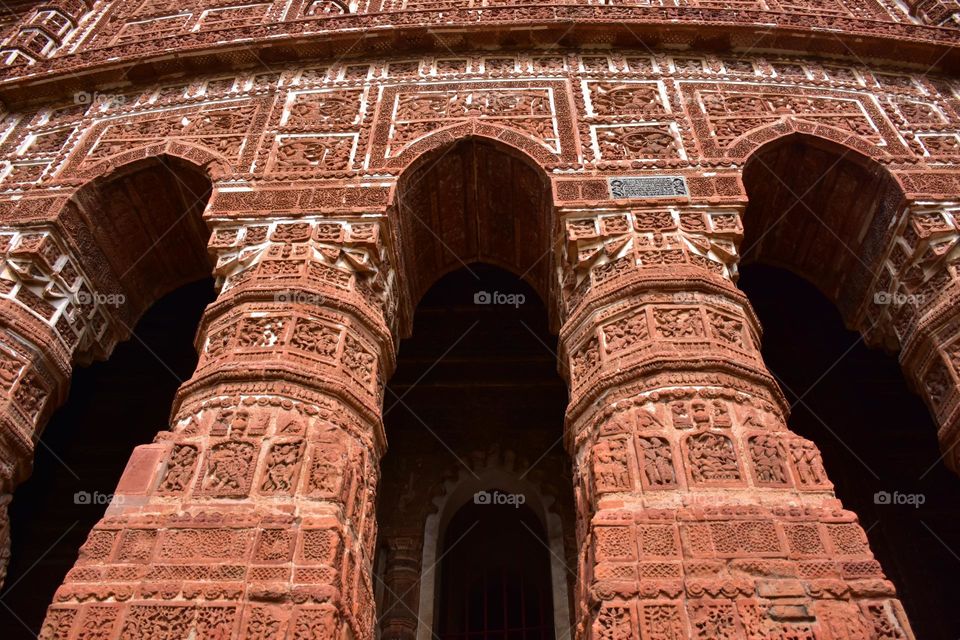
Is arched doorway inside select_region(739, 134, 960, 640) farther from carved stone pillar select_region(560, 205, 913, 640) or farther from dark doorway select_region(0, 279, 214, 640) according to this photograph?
dark doorway select_region(0, 279, 214, 640)

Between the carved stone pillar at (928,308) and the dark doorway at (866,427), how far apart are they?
8.75 feet

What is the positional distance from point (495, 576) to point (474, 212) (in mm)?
3777

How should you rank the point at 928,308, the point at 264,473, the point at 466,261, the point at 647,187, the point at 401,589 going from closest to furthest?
the point at 264,473 → the point at 928,308 → the point at 647,187 → the point at 401,589 → the point at 466,261

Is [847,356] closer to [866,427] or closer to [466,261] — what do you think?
[866,427]

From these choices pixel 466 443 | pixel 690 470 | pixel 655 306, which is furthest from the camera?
pixel 466 443

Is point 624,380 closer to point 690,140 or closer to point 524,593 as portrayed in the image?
point 690,140

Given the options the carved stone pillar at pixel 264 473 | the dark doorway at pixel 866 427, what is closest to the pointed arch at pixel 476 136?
the carved stone pillar at pixel 264 473

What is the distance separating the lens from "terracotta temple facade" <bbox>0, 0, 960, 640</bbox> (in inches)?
150

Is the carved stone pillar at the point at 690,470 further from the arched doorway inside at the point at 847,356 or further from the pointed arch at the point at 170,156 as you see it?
the pointed arch at the point at 170,156

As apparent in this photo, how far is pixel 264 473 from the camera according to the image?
4.27 m

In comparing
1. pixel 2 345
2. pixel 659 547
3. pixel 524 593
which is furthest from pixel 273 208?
pixel 524 593

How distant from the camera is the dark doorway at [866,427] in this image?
815 centimetres

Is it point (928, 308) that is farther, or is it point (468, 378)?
point (468, 378)

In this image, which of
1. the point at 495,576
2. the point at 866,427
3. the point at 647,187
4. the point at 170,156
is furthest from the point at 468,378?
the point at 866,427
